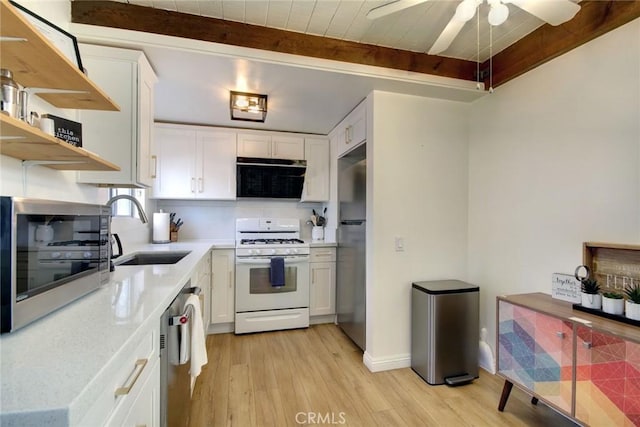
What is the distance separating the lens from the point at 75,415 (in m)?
0.50

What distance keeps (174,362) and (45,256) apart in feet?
2.24

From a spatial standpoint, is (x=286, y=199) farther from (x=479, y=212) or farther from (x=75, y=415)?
(x=75, y=415)

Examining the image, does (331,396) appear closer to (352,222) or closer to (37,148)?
(352,222)

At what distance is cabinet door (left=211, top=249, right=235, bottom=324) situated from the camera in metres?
2.97

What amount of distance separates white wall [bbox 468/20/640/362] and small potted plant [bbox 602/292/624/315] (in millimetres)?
309

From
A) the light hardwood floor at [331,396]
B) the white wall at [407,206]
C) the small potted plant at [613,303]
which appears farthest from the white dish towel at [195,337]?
the small potted plant at [613,303]

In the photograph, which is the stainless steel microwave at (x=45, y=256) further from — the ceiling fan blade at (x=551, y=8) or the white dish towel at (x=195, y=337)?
the ceiling fan blade at (x=551, y=8)

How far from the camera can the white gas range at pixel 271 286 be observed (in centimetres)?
300

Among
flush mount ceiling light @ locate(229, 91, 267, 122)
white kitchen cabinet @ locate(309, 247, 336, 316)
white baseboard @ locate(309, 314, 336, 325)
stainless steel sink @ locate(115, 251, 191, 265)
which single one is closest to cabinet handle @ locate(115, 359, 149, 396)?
stainless steel sink @ locate(115, 251, 191, 265)

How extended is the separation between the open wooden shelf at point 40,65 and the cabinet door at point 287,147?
221 cm

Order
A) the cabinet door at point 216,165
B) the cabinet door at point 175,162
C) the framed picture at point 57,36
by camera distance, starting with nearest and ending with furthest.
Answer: the framed picture at point 57,36 → the cabinet door at point 175,162 → the cabinet door at point 216,165

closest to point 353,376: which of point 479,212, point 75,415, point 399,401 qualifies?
point 399,401

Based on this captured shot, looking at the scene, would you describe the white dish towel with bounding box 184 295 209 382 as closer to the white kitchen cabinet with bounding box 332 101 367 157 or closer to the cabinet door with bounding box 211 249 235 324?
the cabinet door with bounding box 211 249 235 324

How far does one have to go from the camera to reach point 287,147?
139 inches
